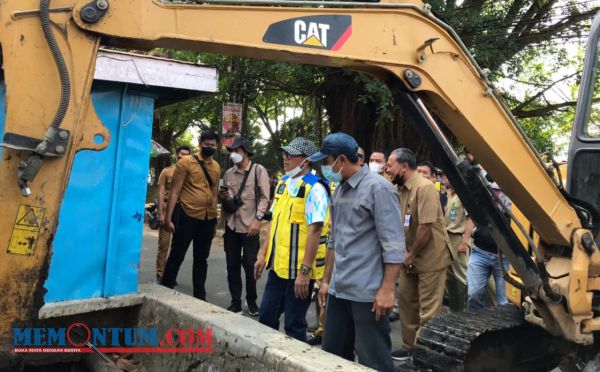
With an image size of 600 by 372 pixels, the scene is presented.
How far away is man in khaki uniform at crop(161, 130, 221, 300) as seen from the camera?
5918 mm

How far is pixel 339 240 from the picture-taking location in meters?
3.36

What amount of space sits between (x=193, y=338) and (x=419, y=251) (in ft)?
7.03

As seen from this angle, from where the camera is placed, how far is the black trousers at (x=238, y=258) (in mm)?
5840

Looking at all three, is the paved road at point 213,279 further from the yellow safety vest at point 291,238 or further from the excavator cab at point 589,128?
the excavator cab at point 589,128

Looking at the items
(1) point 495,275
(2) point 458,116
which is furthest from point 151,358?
(1) point 495,275

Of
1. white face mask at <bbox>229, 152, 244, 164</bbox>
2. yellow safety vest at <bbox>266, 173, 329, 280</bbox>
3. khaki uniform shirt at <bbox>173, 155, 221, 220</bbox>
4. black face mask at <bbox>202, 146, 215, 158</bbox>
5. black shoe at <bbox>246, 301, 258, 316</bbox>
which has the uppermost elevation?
black face mask at <bbox>202, 146, 215, 158</bbox>

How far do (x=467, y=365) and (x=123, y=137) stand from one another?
130 inches

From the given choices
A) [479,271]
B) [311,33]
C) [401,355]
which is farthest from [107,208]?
[479,271]

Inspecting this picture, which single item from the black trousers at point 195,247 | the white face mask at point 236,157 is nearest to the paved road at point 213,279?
the black trousers at point 195,247

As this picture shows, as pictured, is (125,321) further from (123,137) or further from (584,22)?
(584,22)

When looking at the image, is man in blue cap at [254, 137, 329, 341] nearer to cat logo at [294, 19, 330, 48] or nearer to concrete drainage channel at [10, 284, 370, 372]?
concrete drainage channel at [10, 284, 370, 372]

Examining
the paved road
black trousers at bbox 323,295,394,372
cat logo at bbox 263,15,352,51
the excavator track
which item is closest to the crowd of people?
black trousers at bbox 323,295,394,372

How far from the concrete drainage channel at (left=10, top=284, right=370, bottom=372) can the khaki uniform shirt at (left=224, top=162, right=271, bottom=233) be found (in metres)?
1.32

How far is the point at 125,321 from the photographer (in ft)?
14.8
